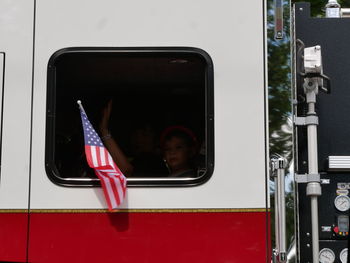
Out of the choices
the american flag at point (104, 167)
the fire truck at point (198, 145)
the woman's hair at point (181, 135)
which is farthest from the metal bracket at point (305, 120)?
the american flag at point (104, 167)

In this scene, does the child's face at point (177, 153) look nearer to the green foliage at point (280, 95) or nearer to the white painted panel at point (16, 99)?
the green foliage at point (280, 95)

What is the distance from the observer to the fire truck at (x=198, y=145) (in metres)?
3.48

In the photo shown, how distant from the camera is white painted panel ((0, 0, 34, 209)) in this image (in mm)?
3523

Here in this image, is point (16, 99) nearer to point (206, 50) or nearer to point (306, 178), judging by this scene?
point (206, 50)

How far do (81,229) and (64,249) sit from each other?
15 cm

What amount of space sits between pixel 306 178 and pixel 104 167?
1.17m

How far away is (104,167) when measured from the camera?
11.6 feet

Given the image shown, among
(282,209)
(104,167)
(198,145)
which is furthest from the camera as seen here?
(198,145)

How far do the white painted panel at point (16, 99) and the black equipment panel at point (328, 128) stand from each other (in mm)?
1595

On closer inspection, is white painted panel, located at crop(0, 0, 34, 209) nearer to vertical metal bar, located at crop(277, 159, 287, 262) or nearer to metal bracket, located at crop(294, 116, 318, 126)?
vertical metal bar, located at crop(277, 159, 287, 262)

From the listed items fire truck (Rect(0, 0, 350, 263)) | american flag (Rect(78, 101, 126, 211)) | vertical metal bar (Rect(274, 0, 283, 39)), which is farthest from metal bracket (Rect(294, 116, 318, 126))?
american flag (Rect(78, 101, 126, 211))

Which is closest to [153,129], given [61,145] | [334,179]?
[61,145]

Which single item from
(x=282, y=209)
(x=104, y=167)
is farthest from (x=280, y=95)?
(x=104, y=167)

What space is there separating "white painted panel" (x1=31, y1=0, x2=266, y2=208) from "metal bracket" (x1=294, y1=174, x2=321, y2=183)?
9.0 inches
